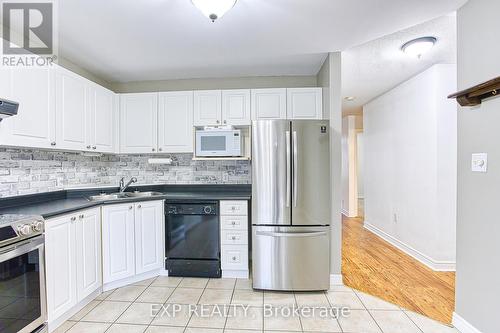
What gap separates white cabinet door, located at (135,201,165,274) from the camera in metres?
2.76

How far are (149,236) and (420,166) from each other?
3.44m

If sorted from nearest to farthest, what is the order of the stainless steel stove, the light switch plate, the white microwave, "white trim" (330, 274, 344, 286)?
the stainless steel stove → the light switch plate → "white trim" (330, 274, 344, 286) → the white microwave

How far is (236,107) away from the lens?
10.4ft

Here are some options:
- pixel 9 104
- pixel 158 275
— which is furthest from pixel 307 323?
pixel 9 104

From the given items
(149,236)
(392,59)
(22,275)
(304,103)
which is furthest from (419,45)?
(22,275)

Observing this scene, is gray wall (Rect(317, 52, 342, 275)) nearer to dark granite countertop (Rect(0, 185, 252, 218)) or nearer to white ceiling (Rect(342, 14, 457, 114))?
white ceiling (Rect(342, 14, 457, 114))

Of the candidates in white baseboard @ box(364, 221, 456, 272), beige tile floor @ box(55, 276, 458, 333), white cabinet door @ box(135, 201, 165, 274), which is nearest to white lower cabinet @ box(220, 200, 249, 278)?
beige tile floor @ box(55, 276, 458, 333)

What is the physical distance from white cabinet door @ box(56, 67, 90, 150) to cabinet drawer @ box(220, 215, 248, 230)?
1.68m

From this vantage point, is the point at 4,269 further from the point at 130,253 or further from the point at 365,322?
the point at 365,322

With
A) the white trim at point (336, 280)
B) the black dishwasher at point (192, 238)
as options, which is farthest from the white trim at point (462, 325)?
the black dishwasher at point (192, 238)

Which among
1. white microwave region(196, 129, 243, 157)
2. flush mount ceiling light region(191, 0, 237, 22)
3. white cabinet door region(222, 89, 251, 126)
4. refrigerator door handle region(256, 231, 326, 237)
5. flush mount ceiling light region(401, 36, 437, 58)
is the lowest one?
refrigerator door handle region(256, 231, 326, 237)

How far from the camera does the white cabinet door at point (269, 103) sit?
311 centimetres

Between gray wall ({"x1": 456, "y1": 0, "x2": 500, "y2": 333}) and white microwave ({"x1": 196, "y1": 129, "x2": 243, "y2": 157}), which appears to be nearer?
gray wall ({"x1": 456, "y1": 0, "x2": 500, "y2": 333})

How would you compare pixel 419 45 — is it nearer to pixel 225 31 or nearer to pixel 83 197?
pixel 225 31
